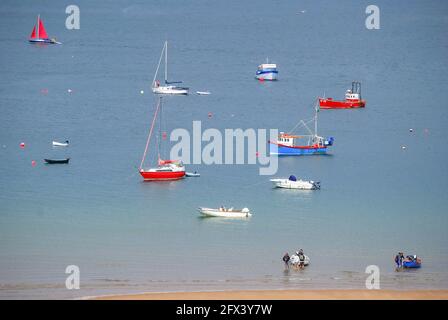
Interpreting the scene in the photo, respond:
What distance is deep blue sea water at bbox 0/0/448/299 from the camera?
38312 mm

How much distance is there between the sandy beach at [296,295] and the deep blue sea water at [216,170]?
3.66ft

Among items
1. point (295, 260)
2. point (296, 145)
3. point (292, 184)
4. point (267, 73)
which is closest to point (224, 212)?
point (292, 184)

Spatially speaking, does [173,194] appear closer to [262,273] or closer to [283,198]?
[283,198]

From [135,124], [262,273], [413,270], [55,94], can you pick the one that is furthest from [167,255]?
[55,94]

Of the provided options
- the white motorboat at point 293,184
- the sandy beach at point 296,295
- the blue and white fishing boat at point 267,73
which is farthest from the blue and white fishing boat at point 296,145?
the blue and white fishing boat at point 267,73

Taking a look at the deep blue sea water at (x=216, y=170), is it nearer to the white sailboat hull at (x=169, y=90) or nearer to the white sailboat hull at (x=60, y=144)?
the white sailboat hull at (x=60, y=144)

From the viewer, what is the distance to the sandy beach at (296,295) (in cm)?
3325

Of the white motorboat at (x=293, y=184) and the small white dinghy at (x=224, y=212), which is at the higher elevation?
the white motorboat at (x=293, y=184)

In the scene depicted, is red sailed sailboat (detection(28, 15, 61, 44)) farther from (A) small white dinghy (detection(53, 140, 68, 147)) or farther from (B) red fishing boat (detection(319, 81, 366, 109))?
(A) small white dinghy (detection(53, 140, 68, 147))

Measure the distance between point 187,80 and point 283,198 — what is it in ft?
114

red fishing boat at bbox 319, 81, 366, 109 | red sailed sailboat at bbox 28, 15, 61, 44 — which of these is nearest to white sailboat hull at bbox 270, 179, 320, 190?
red fishing boat at bbox 319, 81, 366, 109

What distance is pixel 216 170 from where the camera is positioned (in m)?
53.3

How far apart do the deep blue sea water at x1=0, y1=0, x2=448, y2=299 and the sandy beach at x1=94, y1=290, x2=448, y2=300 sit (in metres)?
1.12

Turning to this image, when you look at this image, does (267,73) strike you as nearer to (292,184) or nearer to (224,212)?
(292,184)
